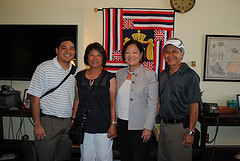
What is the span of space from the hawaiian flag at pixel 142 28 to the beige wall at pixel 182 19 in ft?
0.69

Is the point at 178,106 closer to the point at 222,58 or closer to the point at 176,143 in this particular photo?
the point at 176,143

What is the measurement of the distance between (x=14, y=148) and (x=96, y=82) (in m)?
2.65

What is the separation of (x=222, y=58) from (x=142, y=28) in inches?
68.3

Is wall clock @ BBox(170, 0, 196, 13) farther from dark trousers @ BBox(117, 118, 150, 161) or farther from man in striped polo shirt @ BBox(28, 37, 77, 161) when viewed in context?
dark trousers @ BBox(117, 118, 150, 161)

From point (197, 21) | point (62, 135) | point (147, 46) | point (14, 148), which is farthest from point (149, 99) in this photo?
point (14, 148)

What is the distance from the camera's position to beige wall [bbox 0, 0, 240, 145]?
313 cm

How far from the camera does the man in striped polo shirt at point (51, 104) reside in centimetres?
168

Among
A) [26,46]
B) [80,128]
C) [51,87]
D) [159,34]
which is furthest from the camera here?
[26,46]

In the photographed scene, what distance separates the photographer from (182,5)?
3.03 m

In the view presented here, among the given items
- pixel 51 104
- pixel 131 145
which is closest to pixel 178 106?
pixel 131 145

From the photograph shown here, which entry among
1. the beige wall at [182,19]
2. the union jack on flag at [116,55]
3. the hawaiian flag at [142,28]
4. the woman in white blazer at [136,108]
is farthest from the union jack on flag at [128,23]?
the woman in white blazer at [136,108]

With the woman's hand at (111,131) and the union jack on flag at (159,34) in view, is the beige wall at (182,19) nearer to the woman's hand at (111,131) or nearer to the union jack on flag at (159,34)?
the union jack on flag at (159,34)

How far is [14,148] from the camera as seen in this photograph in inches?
120

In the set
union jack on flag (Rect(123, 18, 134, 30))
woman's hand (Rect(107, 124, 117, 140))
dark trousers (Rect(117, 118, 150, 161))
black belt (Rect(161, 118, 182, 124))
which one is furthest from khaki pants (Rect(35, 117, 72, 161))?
union jack on flag (Rect(123, 18, 134, 30))
